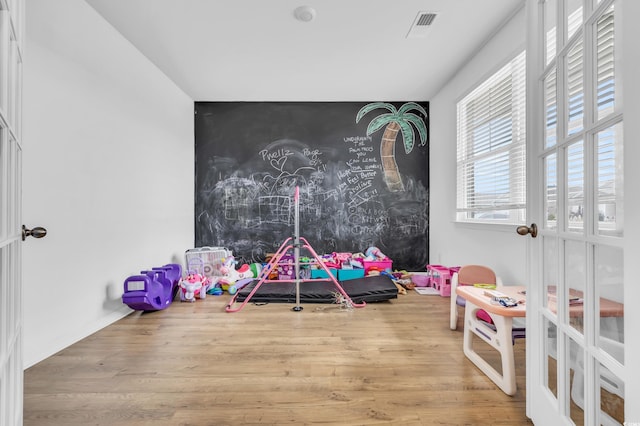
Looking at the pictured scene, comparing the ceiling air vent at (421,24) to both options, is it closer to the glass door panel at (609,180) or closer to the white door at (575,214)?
the white door at (575,214)

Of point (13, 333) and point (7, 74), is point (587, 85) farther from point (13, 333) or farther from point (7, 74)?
point (13, 333)

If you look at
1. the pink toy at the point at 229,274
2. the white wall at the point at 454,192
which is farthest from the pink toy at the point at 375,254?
the pink toy at the point at 229,274

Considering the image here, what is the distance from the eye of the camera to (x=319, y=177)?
13.1 ft

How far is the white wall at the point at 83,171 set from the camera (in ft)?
6.08

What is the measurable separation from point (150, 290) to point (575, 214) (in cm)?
280

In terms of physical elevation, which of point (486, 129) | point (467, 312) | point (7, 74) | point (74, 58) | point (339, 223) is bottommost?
point (467, 312)

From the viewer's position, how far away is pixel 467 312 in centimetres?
185

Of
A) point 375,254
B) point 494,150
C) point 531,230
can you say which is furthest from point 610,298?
point 375,254

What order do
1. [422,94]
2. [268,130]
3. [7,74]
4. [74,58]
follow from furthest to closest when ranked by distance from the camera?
[268,130] < [422,94] < [74,58] < [7,74]

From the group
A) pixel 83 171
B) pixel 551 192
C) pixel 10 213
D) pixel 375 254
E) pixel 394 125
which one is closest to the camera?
pixel 10 213

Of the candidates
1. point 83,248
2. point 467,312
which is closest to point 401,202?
point 467,312

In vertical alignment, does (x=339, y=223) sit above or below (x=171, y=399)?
above

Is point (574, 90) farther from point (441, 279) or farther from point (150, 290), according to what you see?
point (150, 290)

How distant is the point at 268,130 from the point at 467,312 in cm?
313
